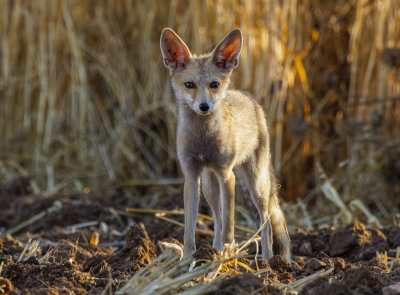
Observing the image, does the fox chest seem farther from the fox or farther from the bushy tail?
the bushy tail

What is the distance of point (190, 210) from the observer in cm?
439

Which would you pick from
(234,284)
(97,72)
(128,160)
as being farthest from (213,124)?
(97,72)

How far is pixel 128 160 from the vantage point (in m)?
8.58

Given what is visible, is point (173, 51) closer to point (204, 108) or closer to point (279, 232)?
point (204, 108)

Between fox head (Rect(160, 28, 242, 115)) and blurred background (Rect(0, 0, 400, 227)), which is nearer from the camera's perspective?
fox head (Rect(160, 28, 242, 115))

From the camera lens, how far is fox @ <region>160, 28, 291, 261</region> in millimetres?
4430

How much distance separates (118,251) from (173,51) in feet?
5.16

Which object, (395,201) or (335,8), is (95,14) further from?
(395,201)

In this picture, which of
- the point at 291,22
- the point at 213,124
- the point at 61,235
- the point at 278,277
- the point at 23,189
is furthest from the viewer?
the point at 23,189

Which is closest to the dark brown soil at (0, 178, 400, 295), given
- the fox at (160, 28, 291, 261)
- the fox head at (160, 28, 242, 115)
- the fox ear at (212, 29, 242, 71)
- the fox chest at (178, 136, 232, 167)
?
the fox at (160, 28, 291, 261)

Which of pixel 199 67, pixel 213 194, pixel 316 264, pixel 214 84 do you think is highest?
pixel 199 67

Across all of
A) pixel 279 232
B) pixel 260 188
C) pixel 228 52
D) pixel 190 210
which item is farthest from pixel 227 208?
pixel 228 52

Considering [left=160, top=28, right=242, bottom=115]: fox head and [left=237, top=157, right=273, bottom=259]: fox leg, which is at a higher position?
[left=160, top=28, right=242, bottom=115]: fox head

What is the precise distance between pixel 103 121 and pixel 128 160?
2.58 ft
